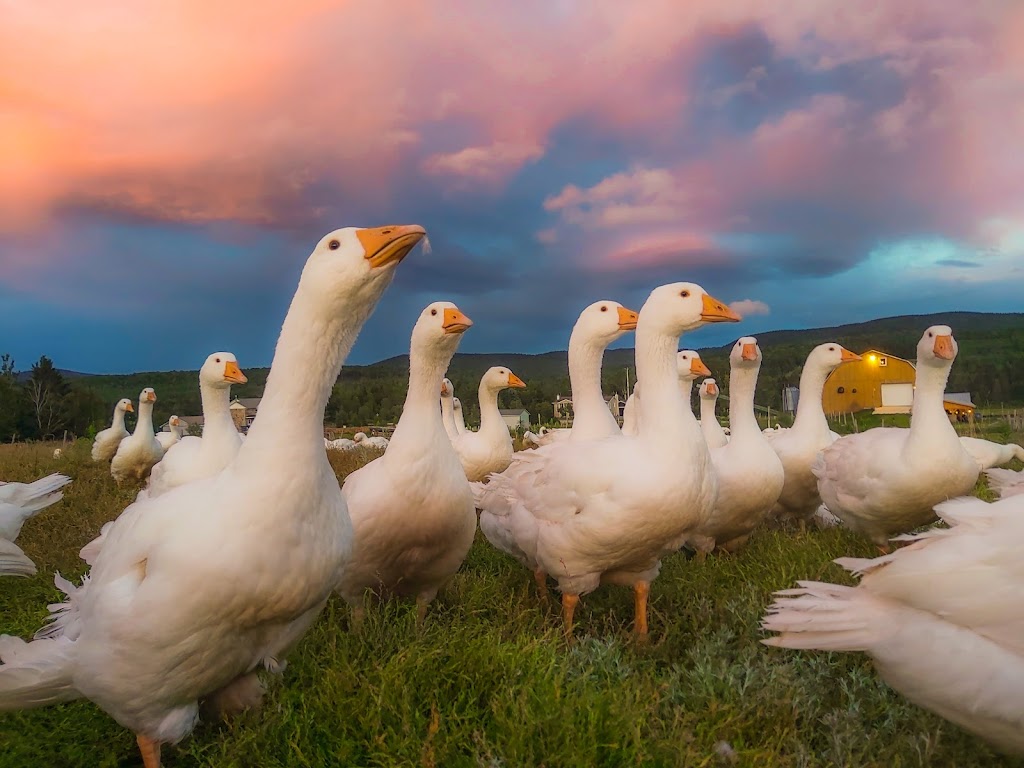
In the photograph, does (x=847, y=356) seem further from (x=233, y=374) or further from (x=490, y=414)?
(x=233, y=374)

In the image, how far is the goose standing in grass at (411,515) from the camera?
455 centimetres

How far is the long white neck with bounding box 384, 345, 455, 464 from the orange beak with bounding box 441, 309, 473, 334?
0.65 ft

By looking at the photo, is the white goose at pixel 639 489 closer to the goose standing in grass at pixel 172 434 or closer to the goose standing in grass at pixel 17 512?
the goose standing in grass at pixel 17 512

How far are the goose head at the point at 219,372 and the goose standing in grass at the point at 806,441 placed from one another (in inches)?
233

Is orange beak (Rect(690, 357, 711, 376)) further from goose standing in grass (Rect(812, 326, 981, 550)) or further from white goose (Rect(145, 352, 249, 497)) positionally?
white goose (Rect(145, 352, 249, 497))

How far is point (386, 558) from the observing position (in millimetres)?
4637

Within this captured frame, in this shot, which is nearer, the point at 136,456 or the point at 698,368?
the point at 698,368

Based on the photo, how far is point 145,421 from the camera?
50.0 ft

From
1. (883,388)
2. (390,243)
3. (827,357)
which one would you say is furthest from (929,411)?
(883,388)

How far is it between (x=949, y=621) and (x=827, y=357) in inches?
276

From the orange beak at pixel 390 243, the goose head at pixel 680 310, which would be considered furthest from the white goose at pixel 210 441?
the orange beak at pixel 390 243

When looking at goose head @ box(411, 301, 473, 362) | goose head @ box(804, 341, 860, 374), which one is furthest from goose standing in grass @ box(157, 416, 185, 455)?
goose head @ box(804, 341, 860, 374)

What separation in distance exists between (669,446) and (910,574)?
1919mm

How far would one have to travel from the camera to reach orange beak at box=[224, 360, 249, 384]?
752 centimetres
